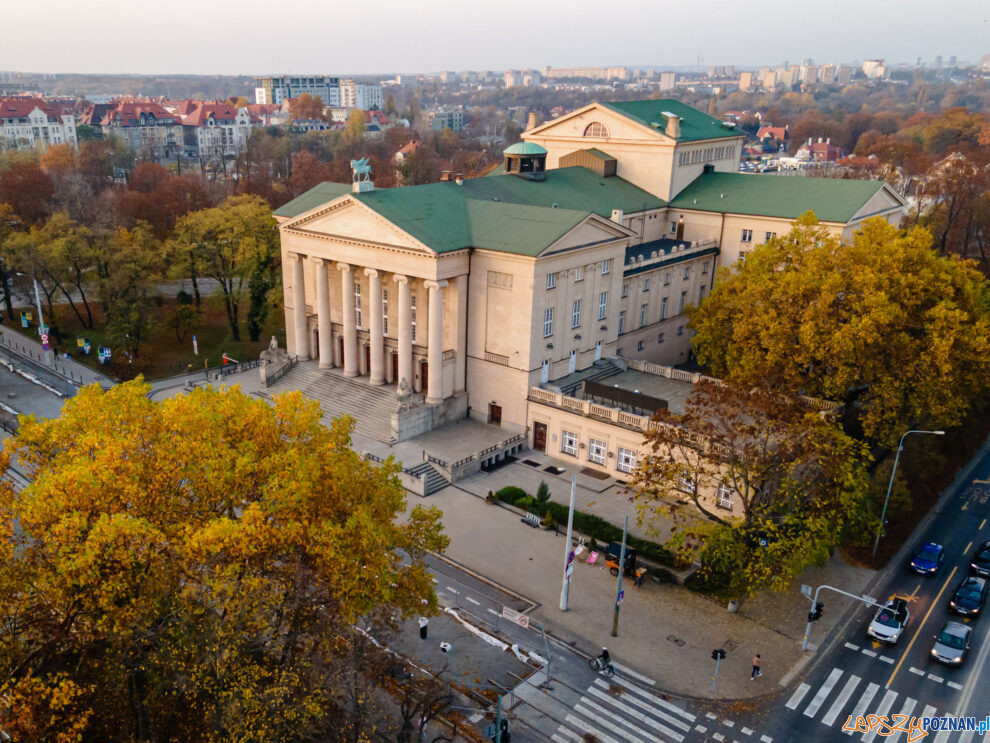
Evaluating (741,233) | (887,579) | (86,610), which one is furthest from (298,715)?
(741,233)

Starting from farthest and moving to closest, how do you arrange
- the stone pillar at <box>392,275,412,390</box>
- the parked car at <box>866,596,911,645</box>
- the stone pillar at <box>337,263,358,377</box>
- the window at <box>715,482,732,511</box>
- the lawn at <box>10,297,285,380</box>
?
the lawn at <box>10,297,285,380</box> → the stone pillar at <box>337,263,358,377</box> → the stone pillar at <box>392,275,412,390</box> → the window at <box>715,482,732,511</box> → the parked car at <box>866,596,911,645</box>

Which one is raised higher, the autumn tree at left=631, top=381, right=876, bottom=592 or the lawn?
the autumn tree at left=631, top=381, right=876, bottom=592

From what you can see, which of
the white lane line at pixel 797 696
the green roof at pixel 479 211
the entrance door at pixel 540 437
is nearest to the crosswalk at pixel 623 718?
the white lane line at pixel 797 696

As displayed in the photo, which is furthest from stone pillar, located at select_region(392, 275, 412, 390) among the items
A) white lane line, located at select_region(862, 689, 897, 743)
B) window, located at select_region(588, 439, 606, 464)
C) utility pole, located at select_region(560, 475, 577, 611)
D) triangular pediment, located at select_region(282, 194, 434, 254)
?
white lane line, located at select_region(862, 689, 897, 743)

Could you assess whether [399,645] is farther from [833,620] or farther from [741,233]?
[741,233]

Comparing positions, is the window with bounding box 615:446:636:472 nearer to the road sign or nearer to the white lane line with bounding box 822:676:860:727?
the road sign

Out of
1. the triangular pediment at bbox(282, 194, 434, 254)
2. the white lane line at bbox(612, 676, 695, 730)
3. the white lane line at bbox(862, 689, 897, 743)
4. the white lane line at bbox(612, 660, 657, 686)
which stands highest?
the triangular pediment at bbox(282, 194, 434, 254)

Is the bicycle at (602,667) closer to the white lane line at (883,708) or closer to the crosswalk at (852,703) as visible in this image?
the crosswalk at (852,703)
